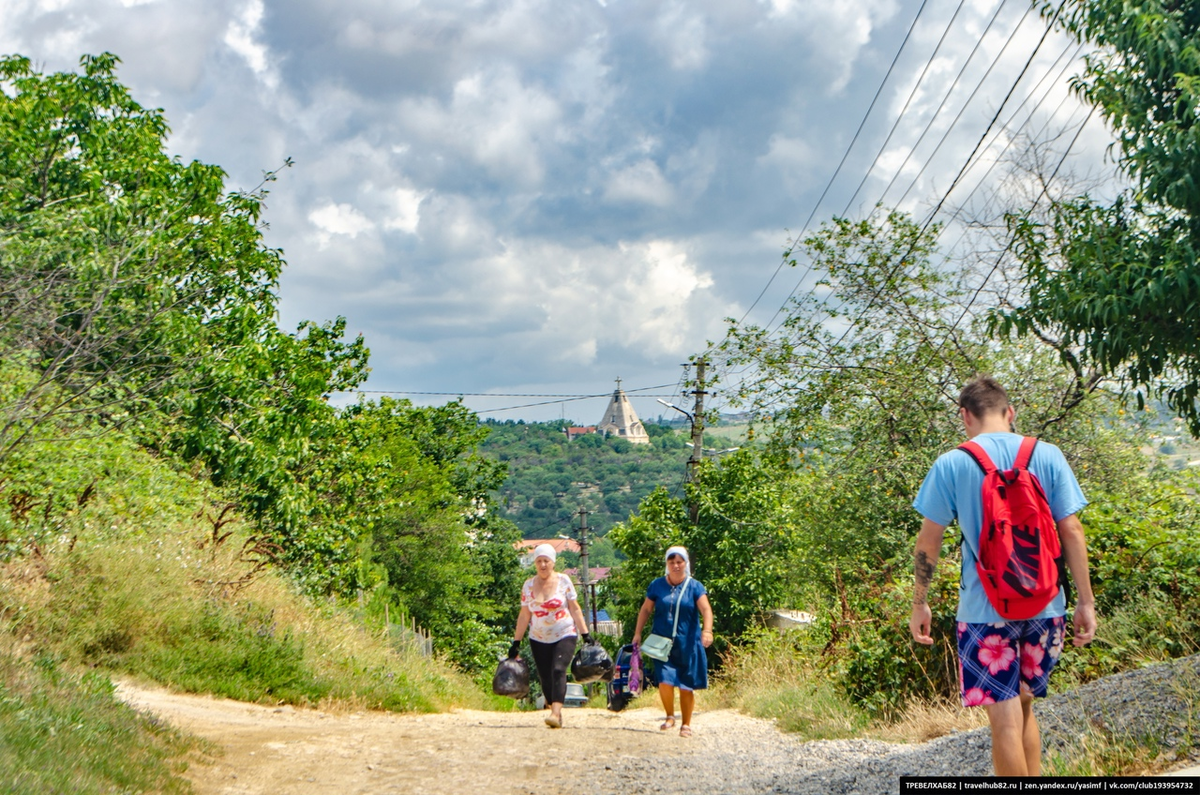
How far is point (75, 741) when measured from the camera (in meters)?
5.63

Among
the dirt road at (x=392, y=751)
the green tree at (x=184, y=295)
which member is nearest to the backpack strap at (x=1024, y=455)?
the dirt road at (x=392, y=751)

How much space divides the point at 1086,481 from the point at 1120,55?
7.58 metres

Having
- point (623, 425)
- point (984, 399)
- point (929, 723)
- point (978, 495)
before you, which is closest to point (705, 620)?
point (929, 723)

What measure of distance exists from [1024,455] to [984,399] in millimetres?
362

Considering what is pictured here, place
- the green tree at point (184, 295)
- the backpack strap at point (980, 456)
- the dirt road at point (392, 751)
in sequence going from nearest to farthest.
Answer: the backpack strap at point (980, 456) < the dirt road at point (392, 751) < the green tree at point (184, 295)

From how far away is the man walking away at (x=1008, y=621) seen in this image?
3756 millimetres

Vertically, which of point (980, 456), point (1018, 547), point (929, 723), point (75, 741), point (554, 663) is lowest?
point (75, 741)

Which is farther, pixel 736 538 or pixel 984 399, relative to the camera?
pixel 736 538

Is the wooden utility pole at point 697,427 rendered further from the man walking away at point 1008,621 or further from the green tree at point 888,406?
the man walking away at point 1008,621

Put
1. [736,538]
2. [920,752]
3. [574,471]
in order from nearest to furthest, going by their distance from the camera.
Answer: [920,752]
[736,538]
[574,471]

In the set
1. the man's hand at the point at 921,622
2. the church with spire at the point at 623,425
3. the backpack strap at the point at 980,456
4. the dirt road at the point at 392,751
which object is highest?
the church with spire at the point at 623,425

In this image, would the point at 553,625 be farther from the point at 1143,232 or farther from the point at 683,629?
the point at 1143,232

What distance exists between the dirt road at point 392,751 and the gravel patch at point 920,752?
13.7 inches

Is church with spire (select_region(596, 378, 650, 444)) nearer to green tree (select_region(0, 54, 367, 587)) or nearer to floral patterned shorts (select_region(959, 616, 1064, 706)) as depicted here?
green tree (select_region(0, 54, 367, 587))
